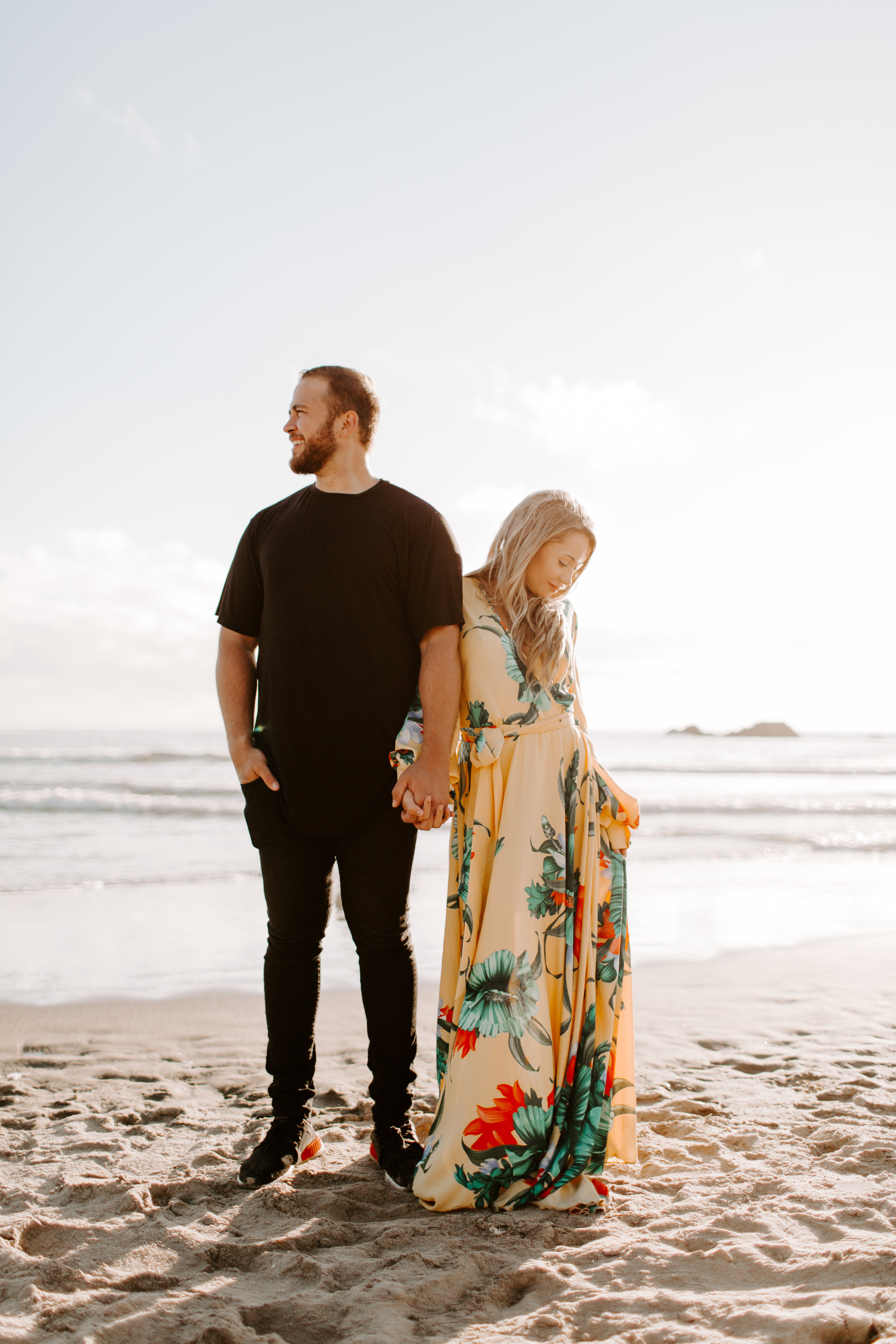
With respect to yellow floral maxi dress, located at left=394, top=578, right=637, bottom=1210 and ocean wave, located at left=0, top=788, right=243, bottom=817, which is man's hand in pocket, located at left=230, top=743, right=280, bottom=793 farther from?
ocean wave, located at left=0, top=788, right=243, bottom=817

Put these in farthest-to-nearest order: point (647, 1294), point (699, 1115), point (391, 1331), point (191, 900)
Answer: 1. point (191, 900)
2. point (699, 1115)
3. point (647, 1294)
4. point (391, 1331)

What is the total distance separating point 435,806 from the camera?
2.19m

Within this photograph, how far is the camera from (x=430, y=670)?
7.48 ft

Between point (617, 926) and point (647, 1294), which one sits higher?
point (617, 926)

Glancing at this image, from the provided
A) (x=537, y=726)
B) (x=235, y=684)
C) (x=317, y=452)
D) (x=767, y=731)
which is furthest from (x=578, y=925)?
(x=767, y=731)

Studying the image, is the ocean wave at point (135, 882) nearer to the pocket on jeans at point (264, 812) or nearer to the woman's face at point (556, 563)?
the pocket on jeans at point (264, 812)

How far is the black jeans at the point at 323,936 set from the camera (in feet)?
7.57

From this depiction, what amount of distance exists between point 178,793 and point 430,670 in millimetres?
11999

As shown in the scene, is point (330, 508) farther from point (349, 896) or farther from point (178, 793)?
point (178, 793)

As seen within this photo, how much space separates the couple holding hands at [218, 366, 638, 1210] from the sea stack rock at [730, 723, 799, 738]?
37.3 metres

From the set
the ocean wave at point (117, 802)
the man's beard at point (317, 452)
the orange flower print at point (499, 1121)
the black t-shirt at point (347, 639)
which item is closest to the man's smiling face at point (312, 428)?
the man's beard at point (317, 452)

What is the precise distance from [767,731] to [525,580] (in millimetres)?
38891

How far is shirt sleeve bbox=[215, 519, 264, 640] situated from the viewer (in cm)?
252

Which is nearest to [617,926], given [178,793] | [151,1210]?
[151,1210]
